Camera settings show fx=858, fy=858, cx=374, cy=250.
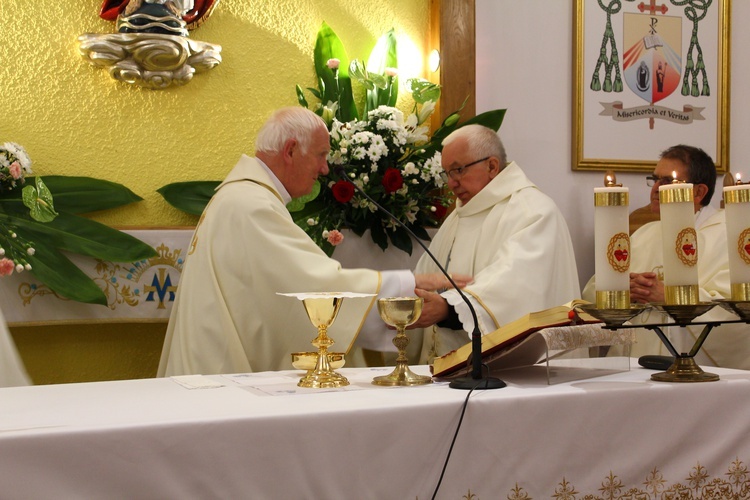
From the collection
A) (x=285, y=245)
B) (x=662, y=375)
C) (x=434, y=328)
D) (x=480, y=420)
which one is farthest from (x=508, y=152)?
(x=480, y=420)

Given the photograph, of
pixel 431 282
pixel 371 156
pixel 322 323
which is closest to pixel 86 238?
pixel 371 156

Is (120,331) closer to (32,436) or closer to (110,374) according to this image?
(110,374)

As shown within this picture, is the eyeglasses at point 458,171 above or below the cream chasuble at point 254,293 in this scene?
above

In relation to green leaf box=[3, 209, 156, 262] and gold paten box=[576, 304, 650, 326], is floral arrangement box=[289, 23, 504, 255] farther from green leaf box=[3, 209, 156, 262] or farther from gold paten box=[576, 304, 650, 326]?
gold paten box=[576, 304, 650, 326]

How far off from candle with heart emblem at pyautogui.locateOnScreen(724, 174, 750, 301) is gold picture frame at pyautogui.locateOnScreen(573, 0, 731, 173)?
3107 millimetres

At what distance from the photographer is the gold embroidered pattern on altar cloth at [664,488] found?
198cm

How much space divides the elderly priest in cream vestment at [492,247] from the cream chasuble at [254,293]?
0.41 m

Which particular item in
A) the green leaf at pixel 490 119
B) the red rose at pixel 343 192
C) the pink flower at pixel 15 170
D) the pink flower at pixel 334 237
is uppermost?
the green leaf at pixel 490 119

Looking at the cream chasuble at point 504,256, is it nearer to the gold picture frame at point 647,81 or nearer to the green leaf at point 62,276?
the gold picture frame at point 647,81

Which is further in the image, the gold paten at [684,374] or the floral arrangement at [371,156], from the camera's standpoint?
the floral arrangement at [371,156]

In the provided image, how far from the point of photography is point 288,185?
13.0ft

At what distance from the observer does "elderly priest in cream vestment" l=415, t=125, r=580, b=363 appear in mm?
3744

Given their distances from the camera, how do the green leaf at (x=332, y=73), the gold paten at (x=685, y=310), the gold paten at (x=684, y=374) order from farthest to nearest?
the green leaf at (x=332, y=73), the gold paten at (x=684, y=374), the gold paten at (x=685, y=310)

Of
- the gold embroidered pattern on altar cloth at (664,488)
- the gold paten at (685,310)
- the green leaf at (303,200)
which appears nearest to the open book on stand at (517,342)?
the gold paten at (685,310)
